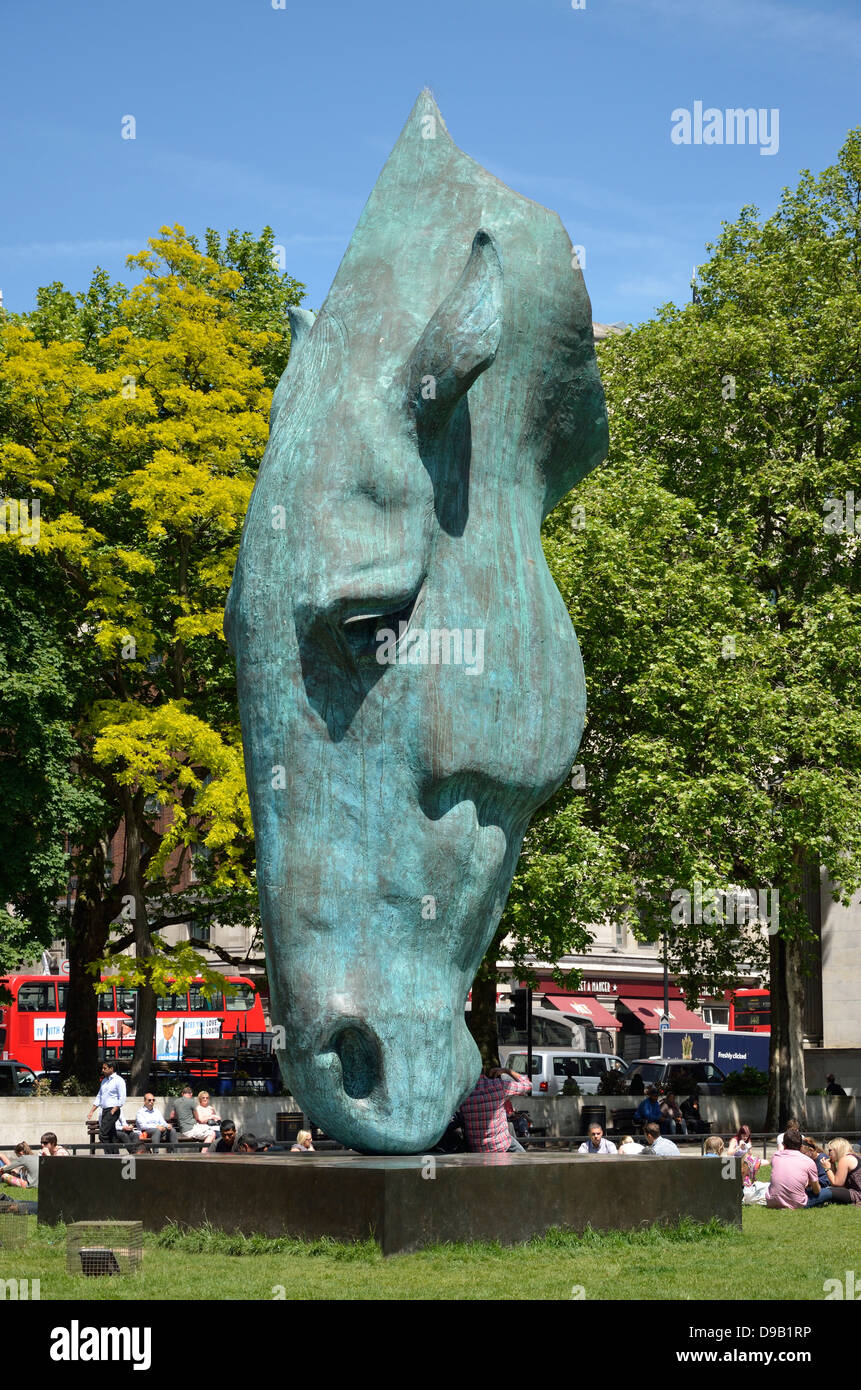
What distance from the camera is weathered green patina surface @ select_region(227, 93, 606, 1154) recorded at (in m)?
9.21

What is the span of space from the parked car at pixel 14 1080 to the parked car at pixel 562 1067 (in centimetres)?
1064

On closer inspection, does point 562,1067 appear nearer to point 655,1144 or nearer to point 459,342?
point 655,1144

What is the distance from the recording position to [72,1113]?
26.0 m

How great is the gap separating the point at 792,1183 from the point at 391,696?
312 inches

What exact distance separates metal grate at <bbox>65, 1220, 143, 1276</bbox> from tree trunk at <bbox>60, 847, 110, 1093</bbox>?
22011 millimetres

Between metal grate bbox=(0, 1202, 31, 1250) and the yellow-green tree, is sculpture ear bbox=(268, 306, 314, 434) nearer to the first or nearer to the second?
metal grate bbox=(0, 1202, 31, 1250)

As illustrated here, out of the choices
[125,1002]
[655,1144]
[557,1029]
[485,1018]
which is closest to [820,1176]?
[655,1144]

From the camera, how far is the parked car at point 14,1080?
107ft

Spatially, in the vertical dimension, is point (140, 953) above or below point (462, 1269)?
above

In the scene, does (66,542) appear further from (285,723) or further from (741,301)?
(285,723)

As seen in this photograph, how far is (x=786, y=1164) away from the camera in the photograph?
15.1 meters

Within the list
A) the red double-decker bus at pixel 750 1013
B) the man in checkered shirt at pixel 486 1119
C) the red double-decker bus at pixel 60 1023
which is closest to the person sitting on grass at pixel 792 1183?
the man in checkered shirt at pixel 486 1119

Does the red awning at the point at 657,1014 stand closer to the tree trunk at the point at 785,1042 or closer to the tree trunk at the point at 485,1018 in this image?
the tree trunk at the point at 785,1042

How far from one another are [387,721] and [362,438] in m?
1.68
